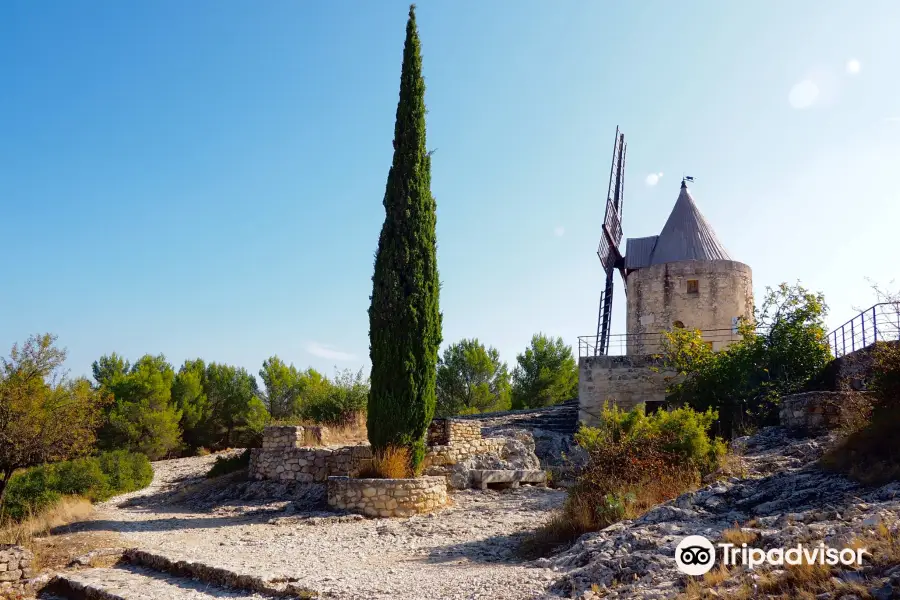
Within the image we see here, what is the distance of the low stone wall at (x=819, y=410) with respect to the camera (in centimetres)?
926

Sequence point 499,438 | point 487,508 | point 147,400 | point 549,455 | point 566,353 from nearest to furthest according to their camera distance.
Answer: point 487,508 < point 499,438 < point 549,455 < point 147,400 < point 566,353

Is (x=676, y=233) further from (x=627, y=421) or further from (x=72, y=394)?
(x=72, y=394)

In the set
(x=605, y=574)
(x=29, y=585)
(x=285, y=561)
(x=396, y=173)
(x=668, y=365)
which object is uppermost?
(x=396, y=173)

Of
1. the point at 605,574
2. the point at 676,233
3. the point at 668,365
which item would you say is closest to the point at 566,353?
the point at 676,233

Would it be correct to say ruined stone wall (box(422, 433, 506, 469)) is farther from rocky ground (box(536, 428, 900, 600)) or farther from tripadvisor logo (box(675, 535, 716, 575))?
tripadvisor logo (box(675, 535, 716, 575))

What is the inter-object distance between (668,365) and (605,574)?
1323 centimetres

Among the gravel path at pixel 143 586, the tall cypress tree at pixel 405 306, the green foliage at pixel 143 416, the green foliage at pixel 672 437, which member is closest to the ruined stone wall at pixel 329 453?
the tall cypress tree at pixel 405 306

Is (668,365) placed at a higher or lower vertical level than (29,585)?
higher

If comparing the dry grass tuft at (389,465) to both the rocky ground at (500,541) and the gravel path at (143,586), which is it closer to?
the rocky ground at (500,541)

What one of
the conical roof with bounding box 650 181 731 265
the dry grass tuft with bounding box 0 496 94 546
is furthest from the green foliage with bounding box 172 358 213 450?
the conical roof with bounding box 650 181 731 265

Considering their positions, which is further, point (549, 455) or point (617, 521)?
point (549, 455)

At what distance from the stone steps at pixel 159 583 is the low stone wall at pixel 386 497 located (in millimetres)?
3349

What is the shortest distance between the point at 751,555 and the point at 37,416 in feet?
35.1

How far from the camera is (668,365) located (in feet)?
55.9
